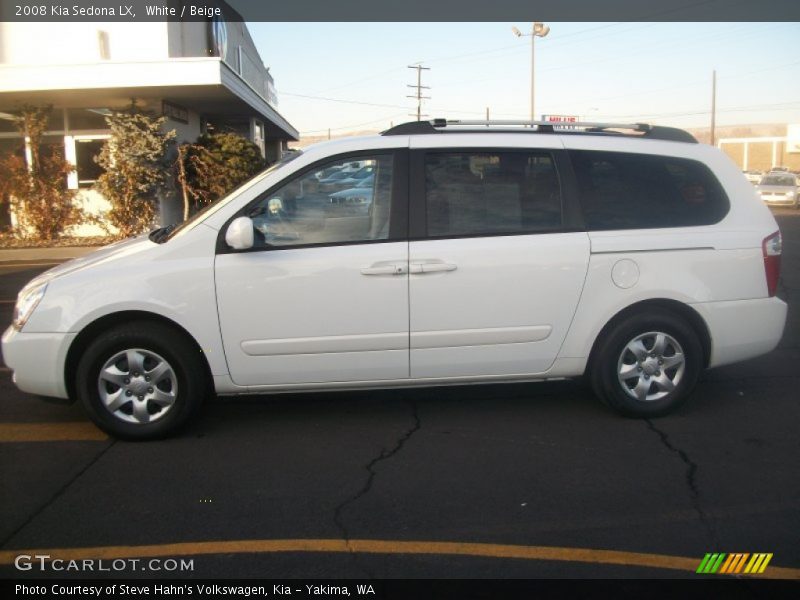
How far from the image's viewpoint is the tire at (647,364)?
5035 millimetres

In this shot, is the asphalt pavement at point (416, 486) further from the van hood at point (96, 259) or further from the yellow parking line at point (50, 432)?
the van hood at point (96, 259)

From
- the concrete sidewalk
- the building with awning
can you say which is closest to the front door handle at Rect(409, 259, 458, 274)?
the concrete sidewalk

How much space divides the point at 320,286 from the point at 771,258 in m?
3.15

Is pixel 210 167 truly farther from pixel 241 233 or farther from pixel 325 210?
pixel 241 233

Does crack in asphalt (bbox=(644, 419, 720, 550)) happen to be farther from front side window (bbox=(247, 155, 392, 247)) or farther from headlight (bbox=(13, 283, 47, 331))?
headlight (bbox=(13, 283, 47, 331))

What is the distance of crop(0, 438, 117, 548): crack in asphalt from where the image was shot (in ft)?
11.7

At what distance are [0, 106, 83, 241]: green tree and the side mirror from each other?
576 inches

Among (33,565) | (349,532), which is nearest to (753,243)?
(349,532)

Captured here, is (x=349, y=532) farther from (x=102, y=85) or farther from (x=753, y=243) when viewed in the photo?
(x=102, y=85)

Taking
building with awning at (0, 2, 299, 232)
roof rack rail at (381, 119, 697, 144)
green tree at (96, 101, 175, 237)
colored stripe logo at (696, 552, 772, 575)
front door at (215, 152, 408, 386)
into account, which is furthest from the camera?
green tree at (96, 101, 175, 237)

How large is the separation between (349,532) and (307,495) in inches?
19.5

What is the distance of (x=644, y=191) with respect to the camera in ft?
17.0

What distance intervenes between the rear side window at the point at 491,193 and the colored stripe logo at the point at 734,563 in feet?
7.75
